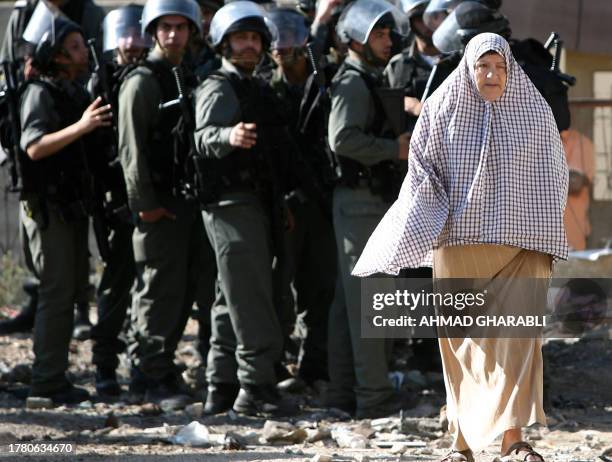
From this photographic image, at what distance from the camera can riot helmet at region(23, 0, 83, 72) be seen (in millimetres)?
8141

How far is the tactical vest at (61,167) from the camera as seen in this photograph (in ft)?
26.4

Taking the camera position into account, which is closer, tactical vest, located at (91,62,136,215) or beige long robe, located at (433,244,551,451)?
beige long robe, located at (433,244,551,451)

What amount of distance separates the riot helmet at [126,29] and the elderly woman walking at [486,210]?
9.76 feet

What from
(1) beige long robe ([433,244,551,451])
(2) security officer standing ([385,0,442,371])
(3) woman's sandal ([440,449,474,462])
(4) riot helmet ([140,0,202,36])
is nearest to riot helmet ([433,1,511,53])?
(2) security officer standing ([385,0,442,371])

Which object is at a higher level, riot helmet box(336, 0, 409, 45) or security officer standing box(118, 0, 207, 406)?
riot helmet box(336, 0, 409, 45)

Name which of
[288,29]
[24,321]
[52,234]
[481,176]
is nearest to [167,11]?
[288,29]

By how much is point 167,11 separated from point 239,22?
0.67 metres

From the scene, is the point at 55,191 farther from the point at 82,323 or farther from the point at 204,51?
the point at 82,323

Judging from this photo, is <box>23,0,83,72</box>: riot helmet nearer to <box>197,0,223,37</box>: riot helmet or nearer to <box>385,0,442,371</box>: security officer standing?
<box>197,0,223,37</box>: riot helmet

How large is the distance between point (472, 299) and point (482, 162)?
0.59m

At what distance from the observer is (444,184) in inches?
235

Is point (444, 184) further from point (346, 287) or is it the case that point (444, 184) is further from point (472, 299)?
point (346, 287)

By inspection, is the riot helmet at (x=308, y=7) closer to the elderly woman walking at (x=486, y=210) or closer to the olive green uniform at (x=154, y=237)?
the olive green uniform at (x=154, y=237)

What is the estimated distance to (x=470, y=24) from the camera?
7.26m
